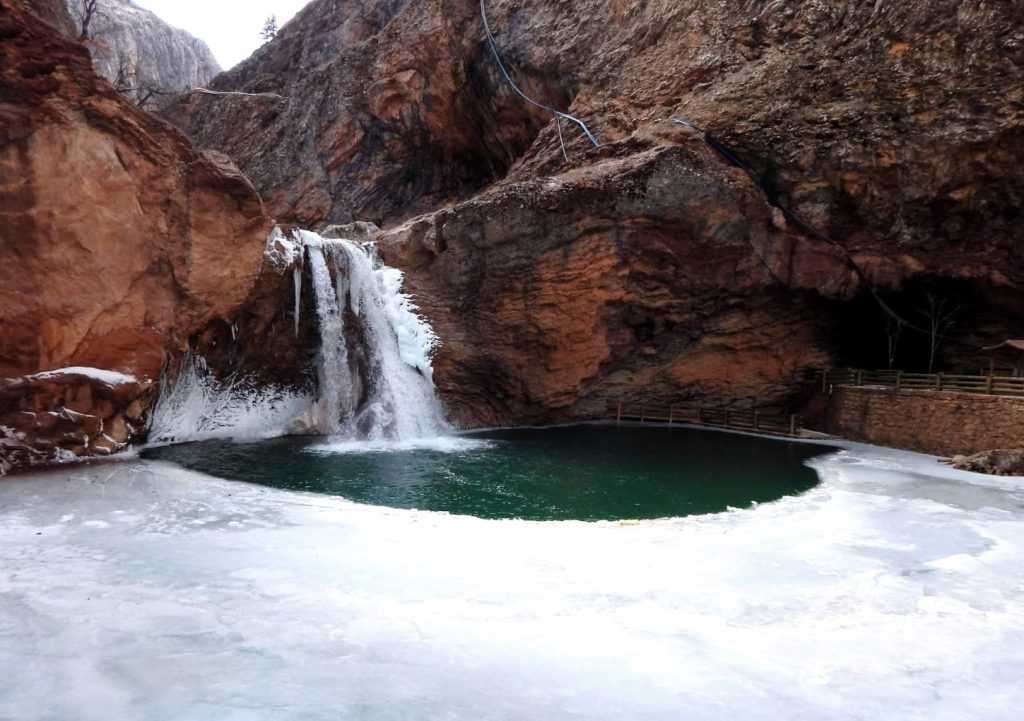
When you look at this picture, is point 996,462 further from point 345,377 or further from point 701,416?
point 345,377

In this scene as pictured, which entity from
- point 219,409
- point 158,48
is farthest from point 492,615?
point 158,48

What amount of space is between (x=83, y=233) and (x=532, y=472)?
354 inches

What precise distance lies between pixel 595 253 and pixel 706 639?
13700 millimetres

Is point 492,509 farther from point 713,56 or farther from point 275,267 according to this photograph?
point 713,56

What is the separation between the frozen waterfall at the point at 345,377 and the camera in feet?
50.0

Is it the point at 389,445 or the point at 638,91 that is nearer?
the point at 389,445

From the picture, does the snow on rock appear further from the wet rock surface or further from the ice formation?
the wet rock surface

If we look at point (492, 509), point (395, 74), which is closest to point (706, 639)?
point (492, 509)

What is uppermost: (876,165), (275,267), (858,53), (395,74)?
(395,74)

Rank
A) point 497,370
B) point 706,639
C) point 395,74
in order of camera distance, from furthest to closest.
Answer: point 395,74
point 497,370
point 706,639

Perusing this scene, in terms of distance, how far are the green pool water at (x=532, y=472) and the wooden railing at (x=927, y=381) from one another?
9.50ft

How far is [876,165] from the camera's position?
629 inches

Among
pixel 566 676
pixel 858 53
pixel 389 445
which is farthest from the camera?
pixel 858 53

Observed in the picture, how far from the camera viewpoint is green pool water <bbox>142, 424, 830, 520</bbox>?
941 centimetres
